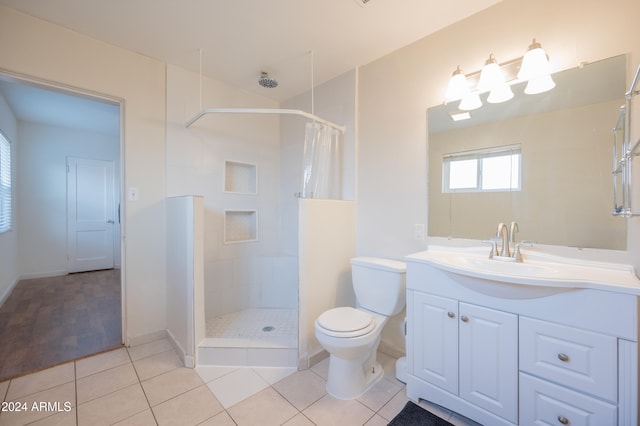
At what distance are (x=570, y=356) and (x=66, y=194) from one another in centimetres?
637

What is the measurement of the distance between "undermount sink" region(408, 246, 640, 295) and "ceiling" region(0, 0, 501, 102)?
157 centimetres

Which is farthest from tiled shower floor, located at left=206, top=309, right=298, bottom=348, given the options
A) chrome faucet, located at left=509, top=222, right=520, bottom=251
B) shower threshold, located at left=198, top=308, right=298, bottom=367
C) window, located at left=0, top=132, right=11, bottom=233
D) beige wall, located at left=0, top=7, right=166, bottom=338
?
window, located at left=0, top=132, right=11, bottom=233

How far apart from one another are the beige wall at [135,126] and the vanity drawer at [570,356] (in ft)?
8.53

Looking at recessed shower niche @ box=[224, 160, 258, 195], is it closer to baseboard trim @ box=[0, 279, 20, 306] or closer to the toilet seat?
the toilet seat

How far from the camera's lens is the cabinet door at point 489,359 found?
1.23 meters

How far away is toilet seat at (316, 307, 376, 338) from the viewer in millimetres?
1551

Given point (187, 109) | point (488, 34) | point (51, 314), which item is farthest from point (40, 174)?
point (488, 34)

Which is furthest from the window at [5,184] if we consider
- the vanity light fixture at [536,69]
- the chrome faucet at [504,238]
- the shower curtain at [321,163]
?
the vanity light fixture at [536,69]

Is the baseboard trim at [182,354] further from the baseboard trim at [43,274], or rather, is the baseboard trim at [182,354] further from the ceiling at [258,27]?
the baseboard trim at [43,274]

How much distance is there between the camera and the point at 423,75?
6.38 ft

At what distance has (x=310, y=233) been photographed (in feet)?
6.31

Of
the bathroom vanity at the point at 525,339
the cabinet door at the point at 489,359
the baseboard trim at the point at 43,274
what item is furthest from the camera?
the baseboard trim at the point at 43,274

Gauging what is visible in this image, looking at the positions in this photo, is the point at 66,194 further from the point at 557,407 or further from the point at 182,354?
the point at 557,407

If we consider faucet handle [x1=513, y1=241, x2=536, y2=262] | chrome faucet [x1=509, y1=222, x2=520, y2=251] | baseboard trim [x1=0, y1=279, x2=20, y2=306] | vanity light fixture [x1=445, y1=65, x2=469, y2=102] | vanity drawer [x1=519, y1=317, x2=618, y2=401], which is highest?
vanity light fixture [x1=445, y1=65, x2=469, y2=102]
